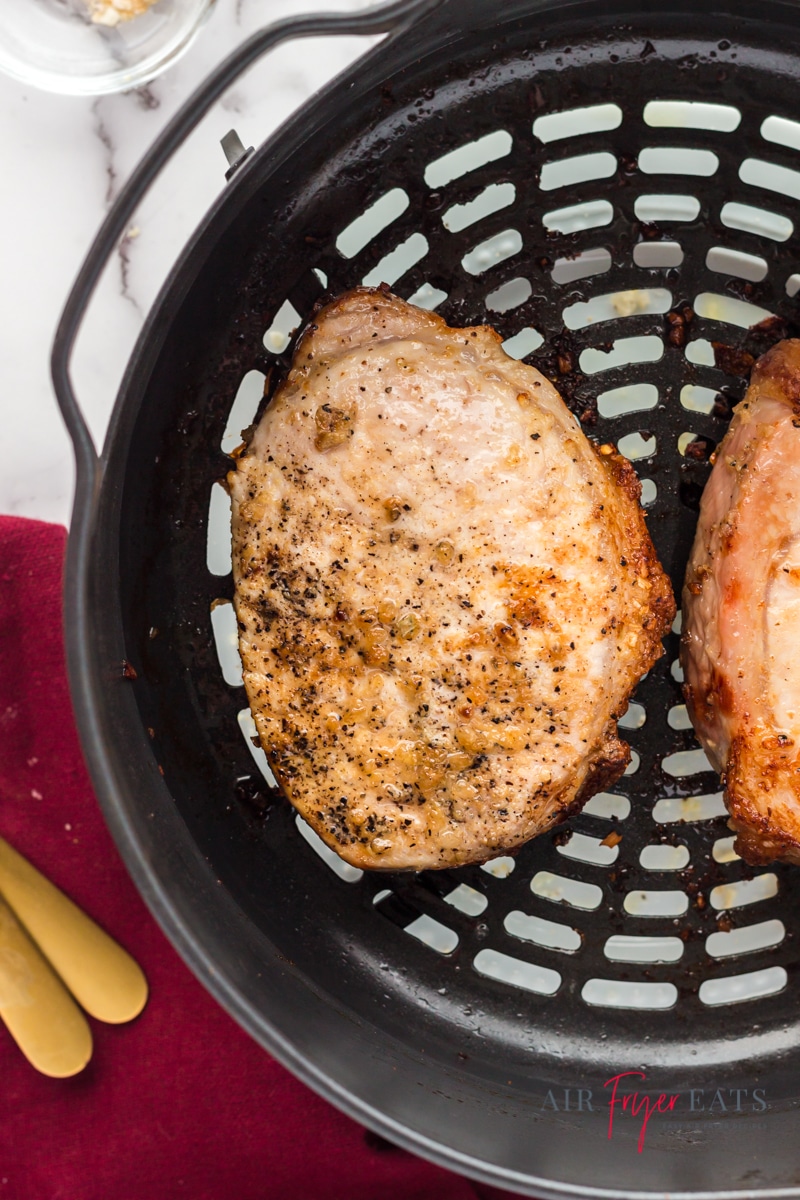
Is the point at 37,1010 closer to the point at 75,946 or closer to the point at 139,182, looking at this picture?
the point at 75,946

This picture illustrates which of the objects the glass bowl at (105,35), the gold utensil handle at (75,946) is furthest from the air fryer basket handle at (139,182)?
the gold utensil handle at (75,946)

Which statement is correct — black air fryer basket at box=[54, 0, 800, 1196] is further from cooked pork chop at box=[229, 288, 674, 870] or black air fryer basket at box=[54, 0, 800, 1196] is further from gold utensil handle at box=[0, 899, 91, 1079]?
gold utensil handle at box=[0, 899, 91, 1079]

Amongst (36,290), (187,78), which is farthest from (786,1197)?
(187,78)

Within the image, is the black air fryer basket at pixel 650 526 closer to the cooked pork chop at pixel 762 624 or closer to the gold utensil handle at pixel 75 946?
the cooked pork chop at pixel 762 624

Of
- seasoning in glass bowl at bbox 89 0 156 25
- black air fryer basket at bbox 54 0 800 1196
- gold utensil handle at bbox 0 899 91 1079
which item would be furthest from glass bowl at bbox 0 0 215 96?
gold utensil handle at bbox 0 899 91 1079

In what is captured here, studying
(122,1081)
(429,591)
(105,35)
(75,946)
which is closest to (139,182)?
(429,591)

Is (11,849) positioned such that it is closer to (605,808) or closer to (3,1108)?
(3,1108)

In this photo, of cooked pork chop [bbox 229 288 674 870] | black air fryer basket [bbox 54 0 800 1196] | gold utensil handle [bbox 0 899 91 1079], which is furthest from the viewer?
gold utensil handle [bbox 0 899 91 1079]
